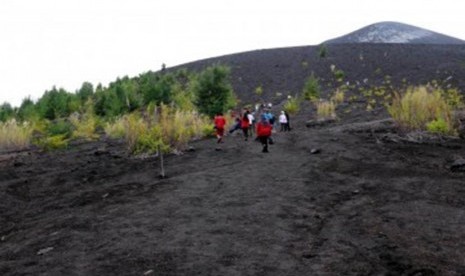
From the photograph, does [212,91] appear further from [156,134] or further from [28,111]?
[156,134]

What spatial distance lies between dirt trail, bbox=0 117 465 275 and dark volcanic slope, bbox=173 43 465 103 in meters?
22.4

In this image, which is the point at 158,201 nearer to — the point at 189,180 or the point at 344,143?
the point at 189,180

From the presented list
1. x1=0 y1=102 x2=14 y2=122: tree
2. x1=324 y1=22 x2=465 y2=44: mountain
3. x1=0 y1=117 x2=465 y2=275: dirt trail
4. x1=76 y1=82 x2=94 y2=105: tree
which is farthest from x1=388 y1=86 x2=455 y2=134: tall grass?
x1=324 y1=22 x2=465 y2=44: mountain

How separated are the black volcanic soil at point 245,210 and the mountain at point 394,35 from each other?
196 feet

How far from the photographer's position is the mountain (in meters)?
72.7

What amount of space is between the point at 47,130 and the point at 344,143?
13952 mm

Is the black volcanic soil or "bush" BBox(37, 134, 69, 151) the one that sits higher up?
"bush" BBox(37, 134, 69, 151)

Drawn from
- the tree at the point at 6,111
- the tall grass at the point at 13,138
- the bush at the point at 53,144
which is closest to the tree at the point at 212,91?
the bush at the point at 53,144

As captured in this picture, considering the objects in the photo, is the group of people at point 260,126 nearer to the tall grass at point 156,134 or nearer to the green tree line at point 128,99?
the tall grass at point 156,134

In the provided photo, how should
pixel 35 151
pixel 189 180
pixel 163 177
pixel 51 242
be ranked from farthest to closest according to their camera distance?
pixel 35 151
pixel 163 177
pixel 189 180
pixel 51 242

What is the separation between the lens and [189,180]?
11.2m

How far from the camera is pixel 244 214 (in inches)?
328

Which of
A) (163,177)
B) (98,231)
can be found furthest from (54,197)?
(98,231)

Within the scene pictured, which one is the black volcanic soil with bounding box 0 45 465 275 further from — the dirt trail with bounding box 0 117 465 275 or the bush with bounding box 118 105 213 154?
the bush with bounding box 118 105 213 154
